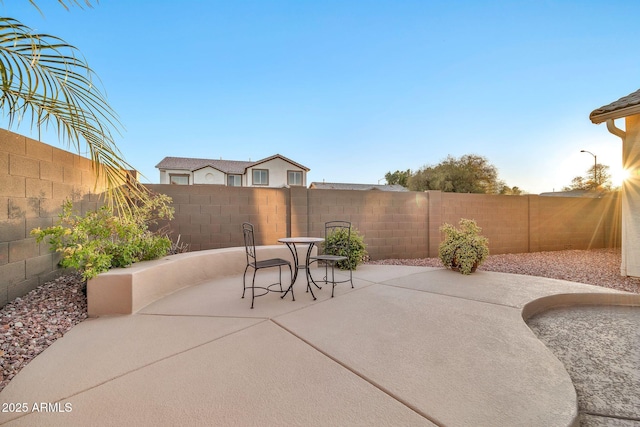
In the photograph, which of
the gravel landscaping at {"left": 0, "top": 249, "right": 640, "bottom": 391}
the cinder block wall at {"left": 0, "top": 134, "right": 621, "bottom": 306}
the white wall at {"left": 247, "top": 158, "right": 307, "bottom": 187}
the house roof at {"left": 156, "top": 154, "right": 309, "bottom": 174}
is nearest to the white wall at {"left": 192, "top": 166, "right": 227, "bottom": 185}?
the house roof at {"left": 156, "top": 154, "right": 309, "bottom": 174}

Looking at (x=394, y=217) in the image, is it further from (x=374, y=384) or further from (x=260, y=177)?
(x=260, y=177)

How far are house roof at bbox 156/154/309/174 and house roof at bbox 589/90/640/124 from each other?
16.6m

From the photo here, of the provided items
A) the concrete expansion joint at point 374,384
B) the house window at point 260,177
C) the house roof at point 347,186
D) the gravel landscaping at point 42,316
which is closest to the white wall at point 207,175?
the house window at point 260,177

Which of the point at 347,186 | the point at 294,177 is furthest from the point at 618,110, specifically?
the point at 347,186

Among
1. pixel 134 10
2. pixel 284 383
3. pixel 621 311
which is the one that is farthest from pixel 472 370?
pixel 134 10

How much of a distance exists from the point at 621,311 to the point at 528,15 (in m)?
5.57

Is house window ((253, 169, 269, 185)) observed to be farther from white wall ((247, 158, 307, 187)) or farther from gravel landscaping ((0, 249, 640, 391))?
gravel landscaping ((0, 249, 640, 391))

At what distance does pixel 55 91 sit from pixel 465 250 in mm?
5641

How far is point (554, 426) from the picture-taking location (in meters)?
1.21

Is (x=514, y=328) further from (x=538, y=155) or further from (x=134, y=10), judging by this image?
(x=538, y=155)

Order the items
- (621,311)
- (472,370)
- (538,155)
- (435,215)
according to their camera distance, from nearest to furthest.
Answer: (472,370) < (621,311) < (435,215) < (538,155)

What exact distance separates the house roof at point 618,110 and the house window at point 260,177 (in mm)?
17388

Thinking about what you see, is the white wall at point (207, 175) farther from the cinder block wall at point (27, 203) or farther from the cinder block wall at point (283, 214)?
the cinder block wall at point (27, 203)

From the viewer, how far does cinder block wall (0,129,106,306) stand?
234 cm
